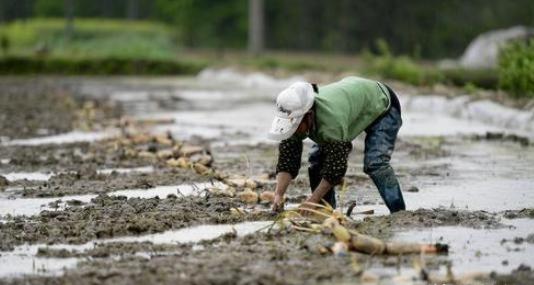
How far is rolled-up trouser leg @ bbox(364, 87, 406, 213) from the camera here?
776 centimetres

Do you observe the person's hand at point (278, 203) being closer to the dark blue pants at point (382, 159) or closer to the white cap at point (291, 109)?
the dark blue pants at point (382, 159)

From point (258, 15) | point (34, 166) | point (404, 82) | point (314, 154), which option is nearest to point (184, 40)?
point (258, 15)

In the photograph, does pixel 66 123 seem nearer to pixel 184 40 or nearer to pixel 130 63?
pixel 130 63

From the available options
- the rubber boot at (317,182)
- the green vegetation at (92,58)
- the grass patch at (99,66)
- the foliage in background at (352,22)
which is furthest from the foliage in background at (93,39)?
the rubber boot at (317,182)

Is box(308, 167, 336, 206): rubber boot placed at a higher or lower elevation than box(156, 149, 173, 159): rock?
higher

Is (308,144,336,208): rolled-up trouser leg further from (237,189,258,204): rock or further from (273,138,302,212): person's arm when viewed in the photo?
(237,189,258,204): rock

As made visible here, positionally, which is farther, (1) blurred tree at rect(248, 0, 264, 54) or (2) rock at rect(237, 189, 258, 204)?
(1) blurred tree at rect(248, 0, 264, 54)

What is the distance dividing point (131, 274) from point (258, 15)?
3838 cm

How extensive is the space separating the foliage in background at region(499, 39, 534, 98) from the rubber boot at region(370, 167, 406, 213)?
9.60 m

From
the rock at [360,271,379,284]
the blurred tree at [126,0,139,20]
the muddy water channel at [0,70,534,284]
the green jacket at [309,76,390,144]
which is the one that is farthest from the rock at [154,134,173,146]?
the blurred tree at [126,0,139,20]

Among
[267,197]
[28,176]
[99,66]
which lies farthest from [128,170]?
[99,66]

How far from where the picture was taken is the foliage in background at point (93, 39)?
4331 cm

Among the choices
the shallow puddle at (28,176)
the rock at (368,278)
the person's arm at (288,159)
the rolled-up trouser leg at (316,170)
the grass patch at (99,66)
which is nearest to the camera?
the rock at (368,278)

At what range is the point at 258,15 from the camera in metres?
43.7
